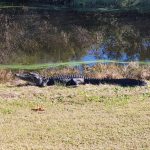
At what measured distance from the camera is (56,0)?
24.5 m

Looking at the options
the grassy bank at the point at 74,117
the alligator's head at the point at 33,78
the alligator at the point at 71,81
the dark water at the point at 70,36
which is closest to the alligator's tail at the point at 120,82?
the alligator at the point at 71,81

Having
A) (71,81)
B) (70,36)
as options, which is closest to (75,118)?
(71,81)

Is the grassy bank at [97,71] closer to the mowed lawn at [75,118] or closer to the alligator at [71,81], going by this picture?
the alligator at [71,81]

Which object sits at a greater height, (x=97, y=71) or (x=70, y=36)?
(x=70, y=36)

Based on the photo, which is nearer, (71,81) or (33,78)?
(71,81)

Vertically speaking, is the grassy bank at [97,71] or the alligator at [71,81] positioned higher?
the alligator at [71,81]

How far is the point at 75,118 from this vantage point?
611cm

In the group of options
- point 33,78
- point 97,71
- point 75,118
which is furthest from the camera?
point 97,71

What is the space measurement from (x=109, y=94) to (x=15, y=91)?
1.53m

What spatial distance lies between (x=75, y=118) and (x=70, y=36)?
33.4ft

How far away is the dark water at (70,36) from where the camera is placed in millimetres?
13492

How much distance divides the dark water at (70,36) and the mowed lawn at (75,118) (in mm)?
5202

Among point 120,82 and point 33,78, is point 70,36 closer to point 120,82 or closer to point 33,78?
point 33,78

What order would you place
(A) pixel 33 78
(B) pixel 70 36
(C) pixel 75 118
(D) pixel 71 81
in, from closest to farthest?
(C) pixel 75 118 → (D) pixel 71 81 → (A) pixel 33 78 → (B) pixel 70 36
